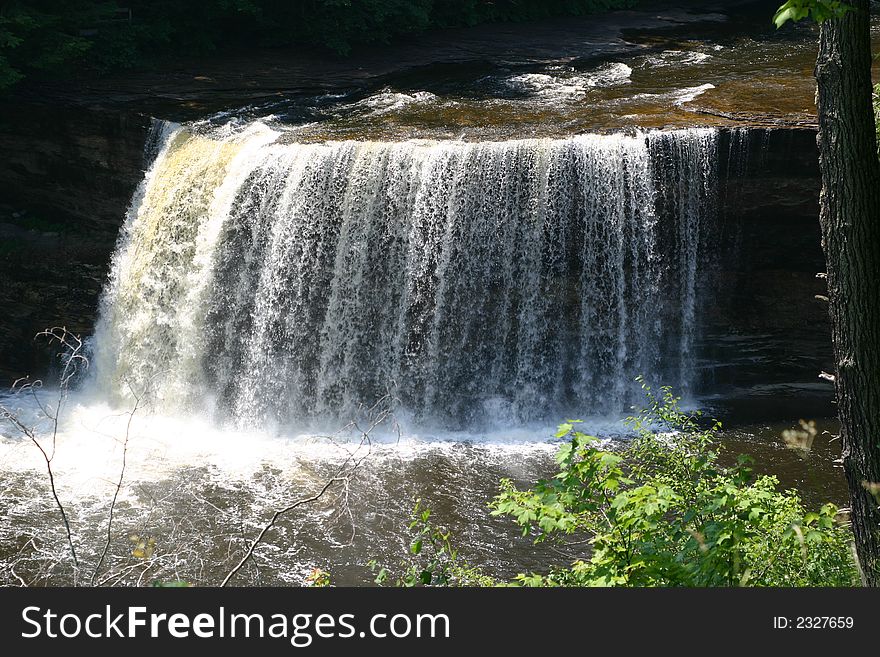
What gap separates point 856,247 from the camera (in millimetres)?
5453

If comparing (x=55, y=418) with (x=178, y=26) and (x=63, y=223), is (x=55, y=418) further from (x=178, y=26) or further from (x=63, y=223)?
(x=178, y=26)

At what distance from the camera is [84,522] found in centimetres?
985

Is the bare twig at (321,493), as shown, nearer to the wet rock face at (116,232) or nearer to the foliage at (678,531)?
the foliage at (678,531)

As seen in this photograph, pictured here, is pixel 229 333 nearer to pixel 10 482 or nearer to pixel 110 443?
pixel 110 443

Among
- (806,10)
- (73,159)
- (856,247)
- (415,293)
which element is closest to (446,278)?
(415,293)

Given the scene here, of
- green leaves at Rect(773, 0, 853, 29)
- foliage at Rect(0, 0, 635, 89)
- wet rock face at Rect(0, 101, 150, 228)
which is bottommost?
wet rock face at Rect(0, 101, 150, 228)

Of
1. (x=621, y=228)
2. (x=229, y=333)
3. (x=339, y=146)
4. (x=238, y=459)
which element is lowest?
(x=238, y=459)

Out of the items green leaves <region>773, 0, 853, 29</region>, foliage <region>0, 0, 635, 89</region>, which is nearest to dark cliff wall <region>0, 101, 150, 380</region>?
foliage <region>0, 0, 635, 89</region>

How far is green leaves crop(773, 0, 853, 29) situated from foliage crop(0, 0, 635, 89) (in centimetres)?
1202

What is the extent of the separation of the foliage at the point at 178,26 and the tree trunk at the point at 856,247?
1157 centimetres

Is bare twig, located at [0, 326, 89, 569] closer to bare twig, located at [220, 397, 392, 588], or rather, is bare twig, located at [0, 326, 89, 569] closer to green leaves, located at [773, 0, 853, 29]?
bare twig, located at [220, 397, 392, 588]

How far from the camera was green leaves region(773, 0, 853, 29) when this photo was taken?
4.23 m
